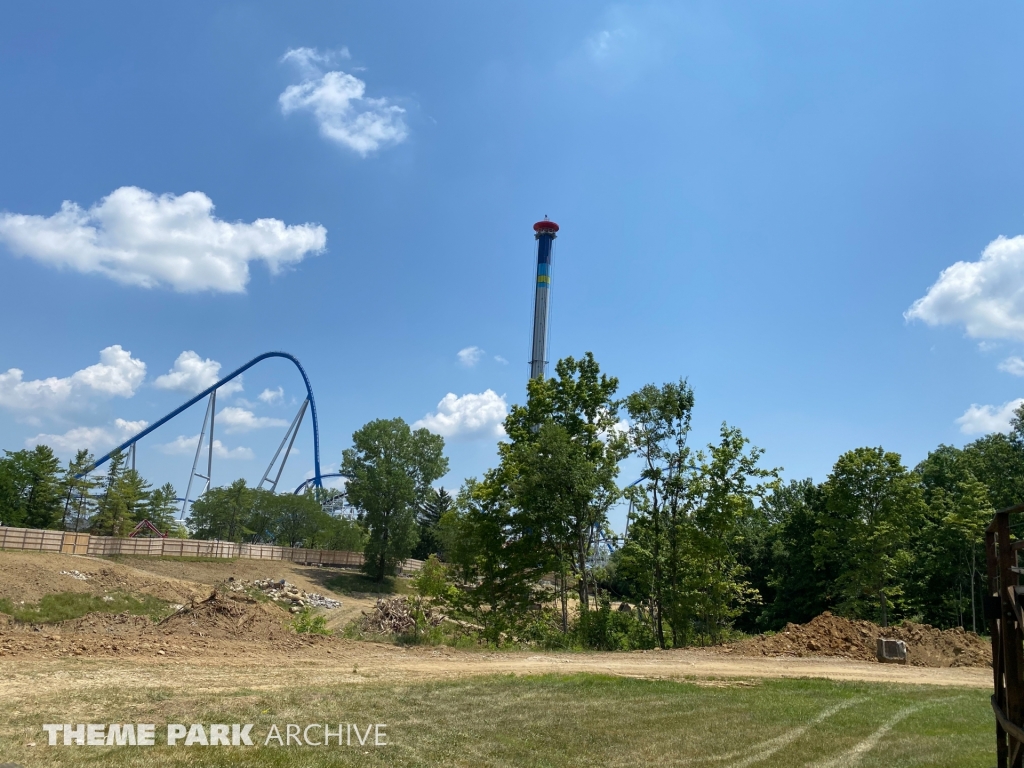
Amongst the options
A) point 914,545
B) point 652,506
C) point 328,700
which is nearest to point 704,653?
point 652,506

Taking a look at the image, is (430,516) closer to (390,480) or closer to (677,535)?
(390,480)

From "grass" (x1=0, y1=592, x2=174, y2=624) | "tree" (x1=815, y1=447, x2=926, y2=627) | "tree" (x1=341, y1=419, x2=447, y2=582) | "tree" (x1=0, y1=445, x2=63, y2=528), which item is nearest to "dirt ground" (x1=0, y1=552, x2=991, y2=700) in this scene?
"grass" (x1=0, y1=592, x2=174, y2=624)

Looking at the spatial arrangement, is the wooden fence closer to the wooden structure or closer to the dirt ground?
the dirt ground

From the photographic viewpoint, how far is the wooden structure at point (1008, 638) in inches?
204

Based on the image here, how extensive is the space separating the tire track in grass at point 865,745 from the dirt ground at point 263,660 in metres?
4.76

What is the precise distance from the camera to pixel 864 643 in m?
21.3

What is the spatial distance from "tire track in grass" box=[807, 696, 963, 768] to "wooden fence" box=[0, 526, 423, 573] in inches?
1783

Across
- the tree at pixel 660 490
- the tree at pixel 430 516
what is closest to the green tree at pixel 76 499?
the tree at pixel 430 516

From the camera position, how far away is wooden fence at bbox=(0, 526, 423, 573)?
40.0 m

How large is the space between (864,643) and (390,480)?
47941mm

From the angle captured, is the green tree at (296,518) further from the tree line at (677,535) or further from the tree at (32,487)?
the tree line at (677,535)

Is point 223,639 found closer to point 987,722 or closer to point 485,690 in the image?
point 485,690

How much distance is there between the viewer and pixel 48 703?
9133 mm

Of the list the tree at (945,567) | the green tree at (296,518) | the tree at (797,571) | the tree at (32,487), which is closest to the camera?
the tree at (945,567)
